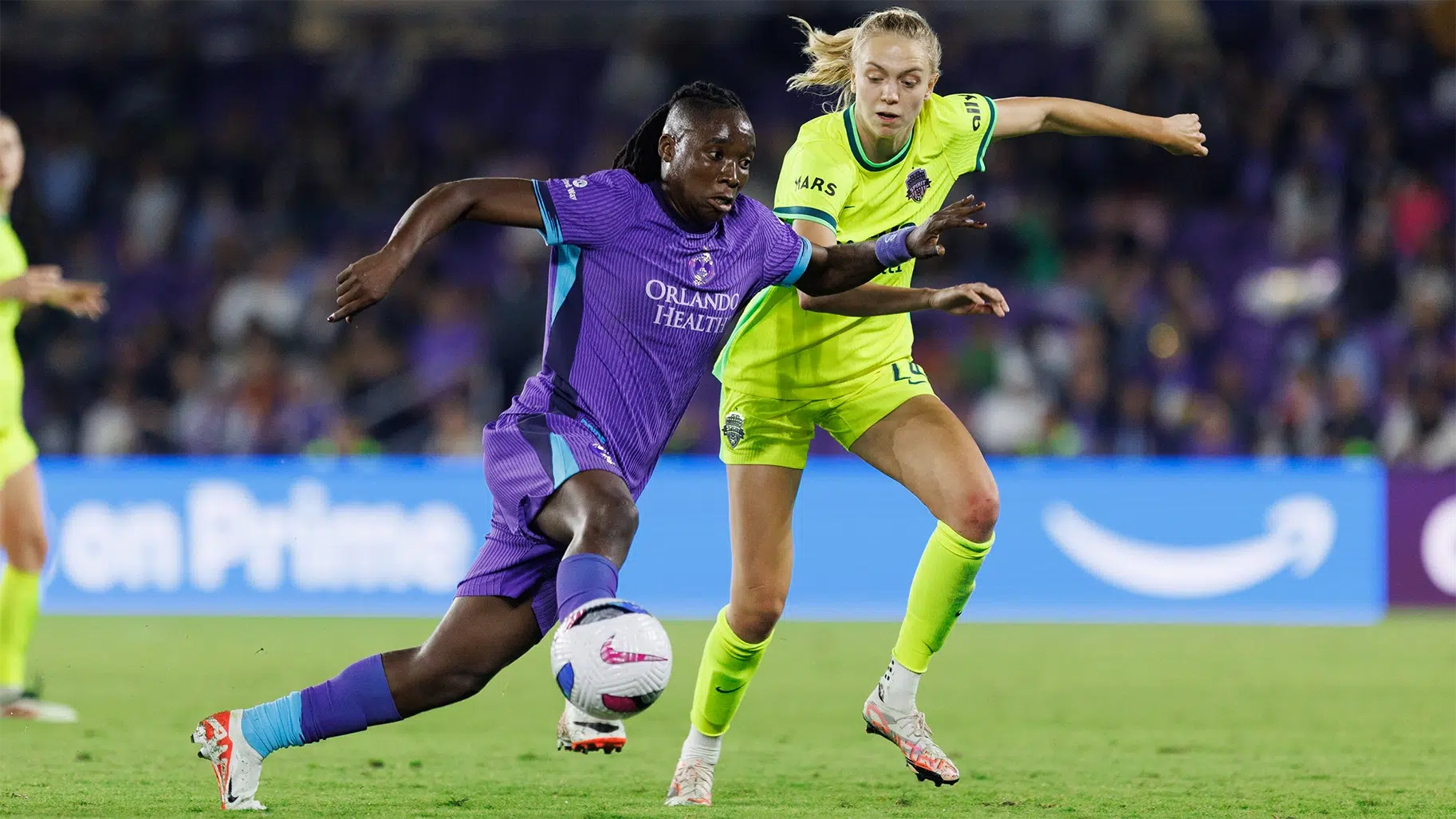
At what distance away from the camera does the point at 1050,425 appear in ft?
46.5

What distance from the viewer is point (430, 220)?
450 centimetres

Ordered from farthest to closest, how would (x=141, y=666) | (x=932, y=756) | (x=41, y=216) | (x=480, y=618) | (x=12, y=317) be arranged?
(x=41, y=216) → (x=141, y=666) → (x=12, y=317) → (x=932, y=756) → (x=480, y=618)

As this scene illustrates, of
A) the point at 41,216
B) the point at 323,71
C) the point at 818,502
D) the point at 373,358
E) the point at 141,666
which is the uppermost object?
the point at 323,71

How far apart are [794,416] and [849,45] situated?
128cm

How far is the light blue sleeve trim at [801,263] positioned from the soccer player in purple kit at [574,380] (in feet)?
0.73

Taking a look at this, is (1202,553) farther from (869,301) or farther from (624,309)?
(624,309)

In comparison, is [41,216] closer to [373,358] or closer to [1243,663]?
[373,358]

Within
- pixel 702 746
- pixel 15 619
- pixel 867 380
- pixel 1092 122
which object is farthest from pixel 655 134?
pixel 15 619

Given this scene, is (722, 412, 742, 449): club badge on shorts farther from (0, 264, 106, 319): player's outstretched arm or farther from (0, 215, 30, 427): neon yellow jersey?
(0, 215, 30, 427): neon yellow jersey

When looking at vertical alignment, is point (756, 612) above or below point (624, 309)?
below

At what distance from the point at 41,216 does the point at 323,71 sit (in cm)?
366

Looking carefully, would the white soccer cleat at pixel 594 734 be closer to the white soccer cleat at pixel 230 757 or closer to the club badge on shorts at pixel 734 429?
the white soccer cleat at pixel 230 757

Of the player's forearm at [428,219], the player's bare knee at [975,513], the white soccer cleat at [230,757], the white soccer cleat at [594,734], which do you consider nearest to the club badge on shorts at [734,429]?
the player's bare knee at [975,513]

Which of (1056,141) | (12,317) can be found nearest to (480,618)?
(12,317)
